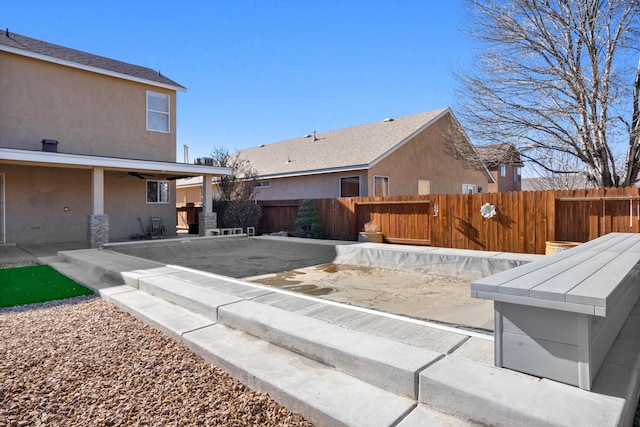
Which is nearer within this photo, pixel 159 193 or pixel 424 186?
pixel 159 193

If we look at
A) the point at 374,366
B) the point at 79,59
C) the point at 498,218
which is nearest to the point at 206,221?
the point at 79,59

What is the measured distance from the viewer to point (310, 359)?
3.09m

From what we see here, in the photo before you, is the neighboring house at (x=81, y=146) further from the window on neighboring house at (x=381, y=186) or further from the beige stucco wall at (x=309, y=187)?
the window on neighboring house at (x=381, y=186)

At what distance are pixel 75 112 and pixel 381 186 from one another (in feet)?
37.7

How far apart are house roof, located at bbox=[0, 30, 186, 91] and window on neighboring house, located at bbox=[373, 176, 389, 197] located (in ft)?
28.0

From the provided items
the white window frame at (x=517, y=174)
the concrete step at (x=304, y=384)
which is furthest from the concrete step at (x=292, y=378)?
the white window frame at (x=517, y=174)

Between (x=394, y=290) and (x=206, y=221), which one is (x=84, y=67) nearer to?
(x=206, y=221)

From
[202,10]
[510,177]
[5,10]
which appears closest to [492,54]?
[202,10]

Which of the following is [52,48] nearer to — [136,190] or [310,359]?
[136,190]

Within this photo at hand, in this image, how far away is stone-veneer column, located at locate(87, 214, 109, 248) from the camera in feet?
34.6

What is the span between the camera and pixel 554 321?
223 cm

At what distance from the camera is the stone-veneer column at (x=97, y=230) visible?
10531 millimetres

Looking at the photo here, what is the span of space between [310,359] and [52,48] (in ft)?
49.1

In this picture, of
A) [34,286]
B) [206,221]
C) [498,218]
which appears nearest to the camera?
[34,286]
